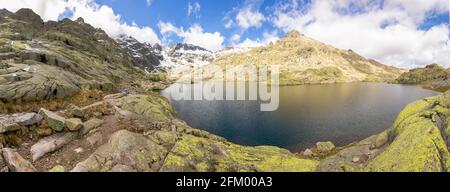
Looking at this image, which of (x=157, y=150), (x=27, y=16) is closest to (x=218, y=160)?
(x=157, y=150)

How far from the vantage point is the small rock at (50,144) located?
65.5 feet

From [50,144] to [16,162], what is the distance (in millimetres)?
3504

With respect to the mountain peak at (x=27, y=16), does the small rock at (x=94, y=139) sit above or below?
below

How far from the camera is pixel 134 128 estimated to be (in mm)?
26109

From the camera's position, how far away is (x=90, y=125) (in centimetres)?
2616

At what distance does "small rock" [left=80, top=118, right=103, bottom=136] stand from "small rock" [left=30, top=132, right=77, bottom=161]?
91 cm

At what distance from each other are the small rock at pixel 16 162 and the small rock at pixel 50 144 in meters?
1.11

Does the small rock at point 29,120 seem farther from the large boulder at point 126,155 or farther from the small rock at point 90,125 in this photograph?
the large boulder at point 126,155

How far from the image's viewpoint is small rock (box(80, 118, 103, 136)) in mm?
24913

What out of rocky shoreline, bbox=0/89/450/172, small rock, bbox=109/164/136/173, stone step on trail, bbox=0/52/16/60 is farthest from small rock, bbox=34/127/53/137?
stone step on trail, bbox=0/52/16/60

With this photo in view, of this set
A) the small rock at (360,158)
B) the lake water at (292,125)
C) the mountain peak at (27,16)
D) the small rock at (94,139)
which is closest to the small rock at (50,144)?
the small rock at (94,139)

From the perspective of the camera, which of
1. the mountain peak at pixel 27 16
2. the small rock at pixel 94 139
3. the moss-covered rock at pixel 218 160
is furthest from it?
the mountain peak at pixel 27 16
